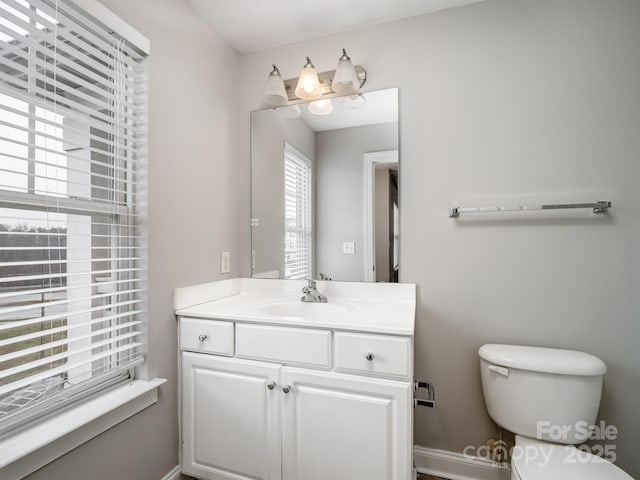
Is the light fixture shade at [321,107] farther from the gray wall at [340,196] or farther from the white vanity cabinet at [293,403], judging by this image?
the white vanity cabinet at [293,403]

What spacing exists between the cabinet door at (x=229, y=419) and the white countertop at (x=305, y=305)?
0.21 metres

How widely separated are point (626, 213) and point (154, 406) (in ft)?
7.37

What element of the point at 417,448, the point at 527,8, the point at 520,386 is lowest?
the point at 417,448

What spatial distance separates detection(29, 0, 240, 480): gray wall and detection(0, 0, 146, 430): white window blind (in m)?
0.08

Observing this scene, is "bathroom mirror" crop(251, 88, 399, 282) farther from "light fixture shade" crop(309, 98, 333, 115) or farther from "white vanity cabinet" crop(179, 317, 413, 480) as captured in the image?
"white vanity cabinet" crop(179, 317, 413, 480)

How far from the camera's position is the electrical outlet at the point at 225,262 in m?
1.81

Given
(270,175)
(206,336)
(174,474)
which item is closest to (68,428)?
(206,336)

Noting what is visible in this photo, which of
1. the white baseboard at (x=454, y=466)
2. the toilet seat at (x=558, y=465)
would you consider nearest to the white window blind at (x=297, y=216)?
the white baseboard at (x=454, y=466)

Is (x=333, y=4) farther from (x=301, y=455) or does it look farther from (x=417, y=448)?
(x=417, y=448)

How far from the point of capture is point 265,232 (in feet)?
6.43

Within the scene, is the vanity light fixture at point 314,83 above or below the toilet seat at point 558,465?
above

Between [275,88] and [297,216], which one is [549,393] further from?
[275,88]

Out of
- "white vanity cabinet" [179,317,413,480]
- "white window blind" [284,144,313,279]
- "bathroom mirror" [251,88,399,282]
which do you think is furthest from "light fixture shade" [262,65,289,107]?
"white vanity cabinet" [179,317,413,480]

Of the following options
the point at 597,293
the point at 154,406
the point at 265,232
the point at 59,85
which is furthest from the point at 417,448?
the point at 59,85
